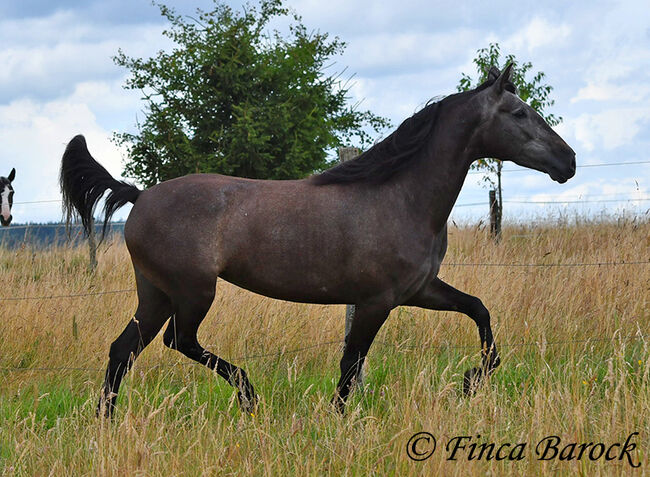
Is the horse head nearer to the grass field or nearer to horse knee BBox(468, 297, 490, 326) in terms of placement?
horse knee BBox(468, 297, 490, 326)

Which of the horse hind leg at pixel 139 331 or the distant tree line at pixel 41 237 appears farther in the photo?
the distant tree line at pixel 41 237

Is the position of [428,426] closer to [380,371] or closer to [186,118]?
[380,371]

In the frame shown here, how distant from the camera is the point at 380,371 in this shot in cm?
567

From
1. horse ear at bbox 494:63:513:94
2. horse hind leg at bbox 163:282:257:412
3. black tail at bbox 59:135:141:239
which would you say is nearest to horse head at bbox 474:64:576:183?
horse ear at bbox 494:63:513:94

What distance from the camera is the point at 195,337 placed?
4.75 meters

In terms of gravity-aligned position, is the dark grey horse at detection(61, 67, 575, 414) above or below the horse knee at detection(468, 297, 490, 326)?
above

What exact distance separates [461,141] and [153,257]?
216 centimetres

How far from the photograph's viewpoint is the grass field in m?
3.44

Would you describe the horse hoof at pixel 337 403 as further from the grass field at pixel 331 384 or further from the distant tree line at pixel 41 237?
the distant tree line at pixel 41 237

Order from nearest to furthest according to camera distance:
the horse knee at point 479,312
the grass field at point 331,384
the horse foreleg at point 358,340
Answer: the grass field at point 331,384
the horse foreleg at point 358,340
the horse knee at point 479,312

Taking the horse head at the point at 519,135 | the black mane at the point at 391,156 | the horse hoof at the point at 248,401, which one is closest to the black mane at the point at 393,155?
the black mane at the point at 391,156

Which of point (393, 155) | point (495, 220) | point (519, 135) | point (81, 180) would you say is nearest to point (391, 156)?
point (393, 155)

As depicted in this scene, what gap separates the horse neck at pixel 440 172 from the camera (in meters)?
Result: 4.67

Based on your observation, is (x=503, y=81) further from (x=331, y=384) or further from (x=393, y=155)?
(x=331, y=384)
